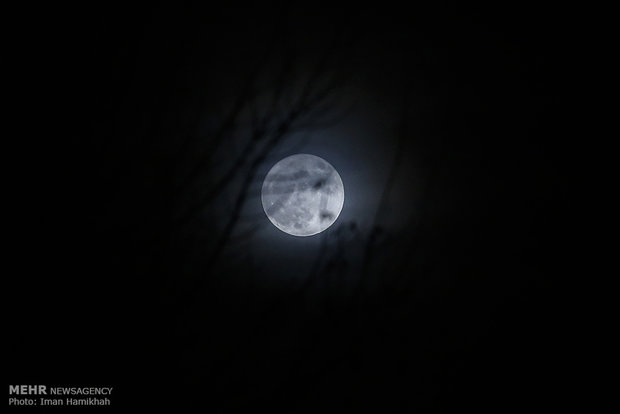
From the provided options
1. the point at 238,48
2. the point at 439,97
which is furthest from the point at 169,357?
the point at 439,97

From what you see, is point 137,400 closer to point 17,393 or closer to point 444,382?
point 17,393

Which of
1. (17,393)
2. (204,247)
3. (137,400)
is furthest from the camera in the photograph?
(204,247)

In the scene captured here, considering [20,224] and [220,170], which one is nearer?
[20,224]

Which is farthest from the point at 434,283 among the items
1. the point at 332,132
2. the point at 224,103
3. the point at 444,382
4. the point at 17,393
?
the point at 17,393

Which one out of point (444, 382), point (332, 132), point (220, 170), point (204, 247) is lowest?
point (444, 382)

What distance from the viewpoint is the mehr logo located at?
88.4 inches

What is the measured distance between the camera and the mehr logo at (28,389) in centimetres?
224

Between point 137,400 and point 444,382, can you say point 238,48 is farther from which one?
point 444,382

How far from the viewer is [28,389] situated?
226 cm

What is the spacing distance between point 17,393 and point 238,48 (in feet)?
7.61

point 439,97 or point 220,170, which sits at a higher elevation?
point 439,97

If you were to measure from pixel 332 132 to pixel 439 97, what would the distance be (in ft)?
2.39

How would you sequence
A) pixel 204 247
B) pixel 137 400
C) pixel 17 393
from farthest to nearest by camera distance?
1. pixel 204 247
2. pixel 137 400
3. pixel 17 393

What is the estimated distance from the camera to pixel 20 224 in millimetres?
2355
